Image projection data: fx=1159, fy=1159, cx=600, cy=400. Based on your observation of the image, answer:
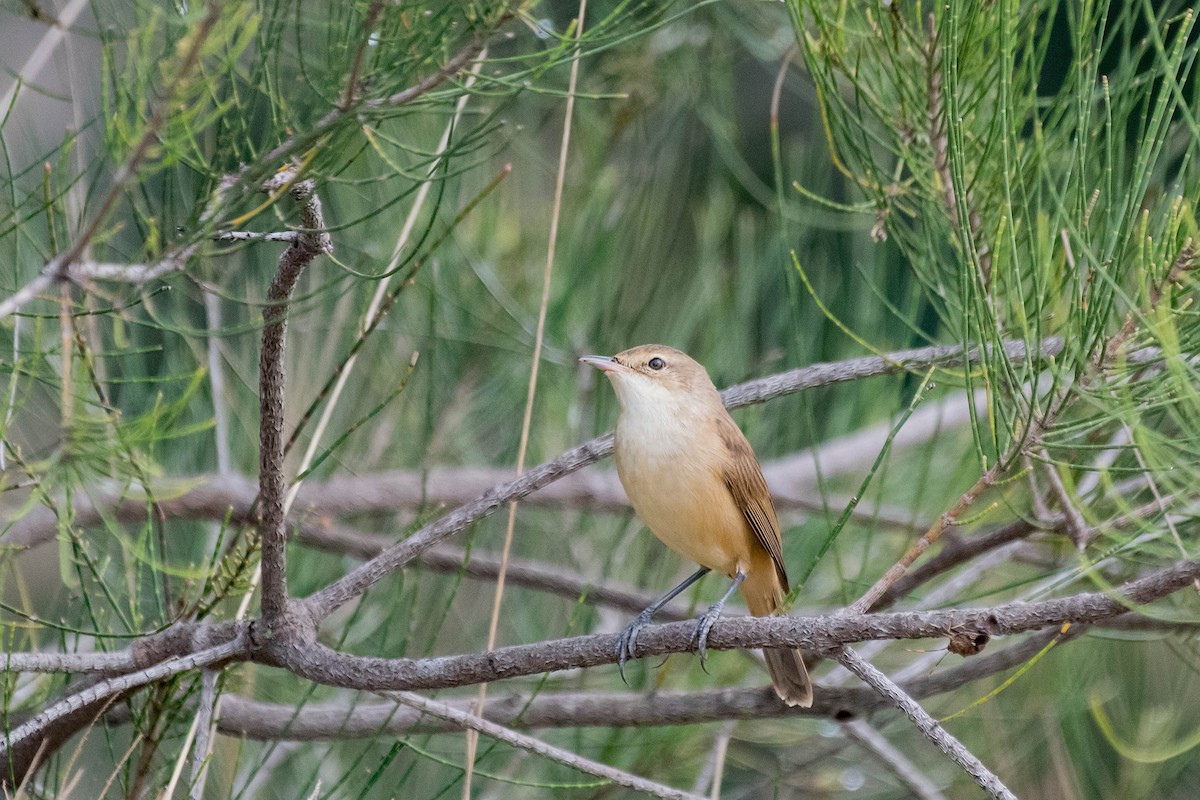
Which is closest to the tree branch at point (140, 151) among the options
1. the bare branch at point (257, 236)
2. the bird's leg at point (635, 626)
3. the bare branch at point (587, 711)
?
the bare branch at point (257, 236)

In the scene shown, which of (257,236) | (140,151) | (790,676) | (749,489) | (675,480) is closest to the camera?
(140,151)

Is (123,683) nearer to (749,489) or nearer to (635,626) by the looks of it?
(635,626)

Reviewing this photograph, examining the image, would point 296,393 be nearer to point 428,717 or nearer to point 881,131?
point 428,717

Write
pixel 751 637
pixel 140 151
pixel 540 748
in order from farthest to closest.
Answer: pixel 540 748 < pixel 751 637 < pixel 140 151

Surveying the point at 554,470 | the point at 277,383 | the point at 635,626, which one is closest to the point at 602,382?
the point at 635,626

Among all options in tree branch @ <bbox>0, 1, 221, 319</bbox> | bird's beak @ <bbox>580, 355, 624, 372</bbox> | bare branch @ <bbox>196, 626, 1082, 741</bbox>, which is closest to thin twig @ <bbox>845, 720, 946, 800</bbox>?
bare branch @ <bbox>196, 626, 1082, 741</bbox>

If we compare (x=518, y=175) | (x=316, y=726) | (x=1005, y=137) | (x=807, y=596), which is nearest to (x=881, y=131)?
(x=518, y=175)

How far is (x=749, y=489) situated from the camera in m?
2.77

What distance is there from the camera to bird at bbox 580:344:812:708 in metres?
2.60

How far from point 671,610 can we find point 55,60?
210 centimetres

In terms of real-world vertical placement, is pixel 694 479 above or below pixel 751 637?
below

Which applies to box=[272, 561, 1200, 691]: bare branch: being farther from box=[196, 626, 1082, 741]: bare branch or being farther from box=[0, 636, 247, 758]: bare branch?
box=[196, 626, 1082, 741]: bare branch

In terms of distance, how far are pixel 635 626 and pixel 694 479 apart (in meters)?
0.40

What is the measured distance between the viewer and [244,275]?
3.47m
